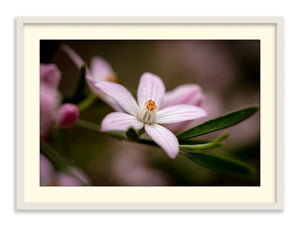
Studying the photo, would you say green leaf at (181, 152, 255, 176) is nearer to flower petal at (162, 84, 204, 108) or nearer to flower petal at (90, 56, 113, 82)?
flower petal at (162, 84, 204, 108)

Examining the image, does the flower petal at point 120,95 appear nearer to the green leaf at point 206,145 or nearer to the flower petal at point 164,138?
the flower petal at point 164,138

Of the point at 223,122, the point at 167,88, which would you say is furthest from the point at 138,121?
the point at 167,88

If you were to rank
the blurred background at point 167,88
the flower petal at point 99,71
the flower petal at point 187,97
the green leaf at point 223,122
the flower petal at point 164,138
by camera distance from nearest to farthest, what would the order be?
the flower petal at point 164,138 < the green leaf at point 223,122 < the flower petal at point 187,97 < the flower petal at point 99,71 < the blurred background at point 167,88

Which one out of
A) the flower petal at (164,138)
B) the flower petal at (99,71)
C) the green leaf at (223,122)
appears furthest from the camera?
the flower petal at (99,71)

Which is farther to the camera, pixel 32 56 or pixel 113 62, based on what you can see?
pixel 113 62

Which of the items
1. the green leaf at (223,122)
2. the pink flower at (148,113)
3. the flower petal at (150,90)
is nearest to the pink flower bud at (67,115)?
the pink flower at (148,113)

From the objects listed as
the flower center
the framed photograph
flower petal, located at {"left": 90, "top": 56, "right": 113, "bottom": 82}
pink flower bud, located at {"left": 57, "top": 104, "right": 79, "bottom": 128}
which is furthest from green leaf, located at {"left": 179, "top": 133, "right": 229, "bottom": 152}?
flower petal, located at {"left": 90, "top": 56, "right": 113, "bottom": 82}

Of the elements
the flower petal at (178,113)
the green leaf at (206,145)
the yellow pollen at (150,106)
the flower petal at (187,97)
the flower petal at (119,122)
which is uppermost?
the flower petal at (187,97)
